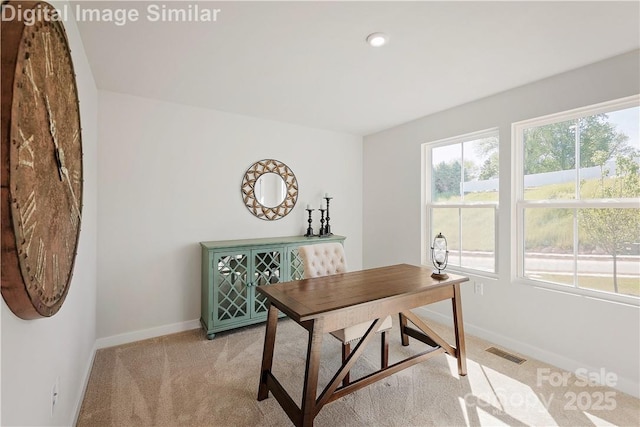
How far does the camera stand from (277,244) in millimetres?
3242

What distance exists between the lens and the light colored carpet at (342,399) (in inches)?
72.2

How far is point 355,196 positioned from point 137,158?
9.36 feet

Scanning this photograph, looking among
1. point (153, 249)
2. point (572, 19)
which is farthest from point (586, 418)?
point (153, 249)

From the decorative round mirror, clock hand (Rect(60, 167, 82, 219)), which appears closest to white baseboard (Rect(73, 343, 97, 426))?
clock hand (Rect(60, 167, 82, 219))

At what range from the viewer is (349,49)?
6.75 feet

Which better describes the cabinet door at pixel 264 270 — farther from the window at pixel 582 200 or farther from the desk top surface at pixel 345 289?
the window at pixel 582 200

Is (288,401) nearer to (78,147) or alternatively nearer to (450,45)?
(78,147)

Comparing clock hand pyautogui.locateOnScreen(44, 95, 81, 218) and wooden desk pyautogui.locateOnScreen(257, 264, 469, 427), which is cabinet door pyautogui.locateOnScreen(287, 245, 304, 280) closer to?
wooden desk pyautogui.locateOnScreen(257, 264, 469, 427)

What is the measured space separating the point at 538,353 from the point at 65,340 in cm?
349

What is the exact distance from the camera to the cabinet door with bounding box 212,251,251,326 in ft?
9.64

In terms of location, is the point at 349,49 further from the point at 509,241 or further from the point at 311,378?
the point at 509,241

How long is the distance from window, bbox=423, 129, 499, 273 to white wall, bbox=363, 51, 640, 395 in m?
0.13

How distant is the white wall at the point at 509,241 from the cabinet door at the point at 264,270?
1608 millimetres

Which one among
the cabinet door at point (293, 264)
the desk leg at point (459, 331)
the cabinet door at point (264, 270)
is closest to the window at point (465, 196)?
the desk leg at point (459, 331)
